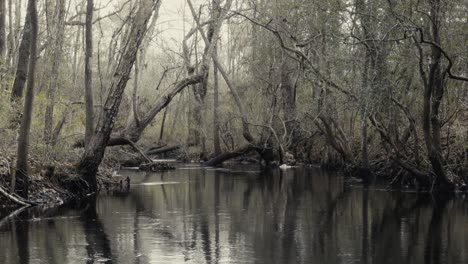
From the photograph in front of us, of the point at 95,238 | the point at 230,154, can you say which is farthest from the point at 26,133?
the point at 230,154

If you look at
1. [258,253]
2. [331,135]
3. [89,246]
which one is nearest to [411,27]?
[258,253]

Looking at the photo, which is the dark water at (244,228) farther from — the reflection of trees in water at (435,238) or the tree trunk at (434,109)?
the tree trunk at (434,109)

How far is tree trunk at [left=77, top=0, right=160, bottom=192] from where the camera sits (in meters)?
18.5

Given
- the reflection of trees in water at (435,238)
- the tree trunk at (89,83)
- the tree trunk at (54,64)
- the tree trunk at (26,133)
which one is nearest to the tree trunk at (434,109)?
the reflection of trees in water at (435,238)

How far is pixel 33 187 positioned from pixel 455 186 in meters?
12.1

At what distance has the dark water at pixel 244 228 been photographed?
10.3 m

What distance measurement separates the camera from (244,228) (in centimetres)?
1310

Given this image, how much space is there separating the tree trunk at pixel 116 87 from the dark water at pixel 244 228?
3.87 feet

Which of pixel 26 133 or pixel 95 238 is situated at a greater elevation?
pixel 26 133

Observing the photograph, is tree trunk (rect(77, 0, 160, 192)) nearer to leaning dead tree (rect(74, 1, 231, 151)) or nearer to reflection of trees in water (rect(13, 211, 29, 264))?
leaning dead tree (rect(74, 1, 231, 151))

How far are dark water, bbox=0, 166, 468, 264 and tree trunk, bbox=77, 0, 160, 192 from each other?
1179mm

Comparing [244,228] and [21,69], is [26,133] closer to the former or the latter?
[21,69]

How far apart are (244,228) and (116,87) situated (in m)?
7.47

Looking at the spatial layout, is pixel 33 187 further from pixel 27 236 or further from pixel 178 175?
pixel 178 175
